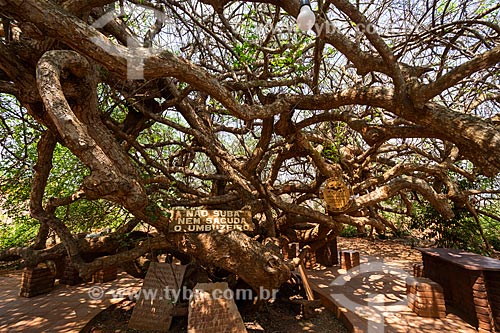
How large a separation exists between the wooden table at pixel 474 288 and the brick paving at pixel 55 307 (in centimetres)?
602

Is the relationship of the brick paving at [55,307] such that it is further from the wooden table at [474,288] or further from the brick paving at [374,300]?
the wooden table at [474,288]

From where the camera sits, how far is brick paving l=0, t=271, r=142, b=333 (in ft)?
12.8

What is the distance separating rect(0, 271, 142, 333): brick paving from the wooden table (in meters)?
6.02

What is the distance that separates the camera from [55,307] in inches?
184

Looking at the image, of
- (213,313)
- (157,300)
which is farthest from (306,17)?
(157,300)

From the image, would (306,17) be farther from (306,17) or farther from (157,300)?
(157,300)

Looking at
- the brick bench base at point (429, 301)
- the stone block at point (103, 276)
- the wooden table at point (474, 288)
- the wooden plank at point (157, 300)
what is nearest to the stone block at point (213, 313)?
the wooden plank at point (157, 300)

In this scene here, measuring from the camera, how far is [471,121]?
2846 mm

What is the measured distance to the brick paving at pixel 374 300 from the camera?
12.5 ft

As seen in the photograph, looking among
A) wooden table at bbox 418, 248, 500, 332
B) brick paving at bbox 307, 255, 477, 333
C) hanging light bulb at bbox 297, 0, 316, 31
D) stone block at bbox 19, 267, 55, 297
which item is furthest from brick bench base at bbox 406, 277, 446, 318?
stone block at bbox 19, 267, 55, 297

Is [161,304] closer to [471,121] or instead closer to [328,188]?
[328,188]

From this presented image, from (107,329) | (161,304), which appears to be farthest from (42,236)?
(161,304)

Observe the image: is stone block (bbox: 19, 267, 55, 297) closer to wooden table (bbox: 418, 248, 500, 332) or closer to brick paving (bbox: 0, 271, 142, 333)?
brick paving (bbox: 0, 271, 142, 333)

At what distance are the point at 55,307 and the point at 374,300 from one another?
241 inches
